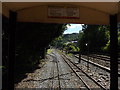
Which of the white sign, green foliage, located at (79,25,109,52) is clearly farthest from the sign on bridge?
green foliage, located at (79,25,109,52)

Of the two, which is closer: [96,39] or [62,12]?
[62,12]

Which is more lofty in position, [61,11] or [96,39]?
[96,39]

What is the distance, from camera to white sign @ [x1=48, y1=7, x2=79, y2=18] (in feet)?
17.5

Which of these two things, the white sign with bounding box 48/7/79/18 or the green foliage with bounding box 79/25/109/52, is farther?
the green foliage with bounding box 79/25/109/52

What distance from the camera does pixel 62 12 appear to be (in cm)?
534

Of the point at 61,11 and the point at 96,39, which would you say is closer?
the point at 61,11

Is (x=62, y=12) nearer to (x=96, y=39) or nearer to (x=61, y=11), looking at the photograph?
(x=61, y=11)

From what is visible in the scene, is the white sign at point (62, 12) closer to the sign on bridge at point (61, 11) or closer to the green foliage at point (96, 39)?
the sign on bridge at point (61, 11)

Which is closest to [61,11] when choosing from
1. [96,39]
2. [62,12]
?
[62,12]

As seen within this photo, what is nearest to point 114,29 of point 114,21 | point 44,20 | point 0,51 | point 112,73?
point 114,21

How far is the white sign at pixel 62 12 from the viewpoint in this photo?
5.33m

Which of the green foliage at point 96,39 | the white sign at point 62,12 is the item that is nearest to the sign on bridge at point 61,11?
the white sign at point 62,12

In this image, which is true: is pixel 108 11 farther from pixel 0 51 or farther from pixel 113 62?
pixel 0 51

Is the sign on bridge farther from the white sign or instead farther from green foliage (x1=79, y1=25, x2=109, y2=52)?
green foliage (x1=79, y1=25, x2=109, y2=52)
